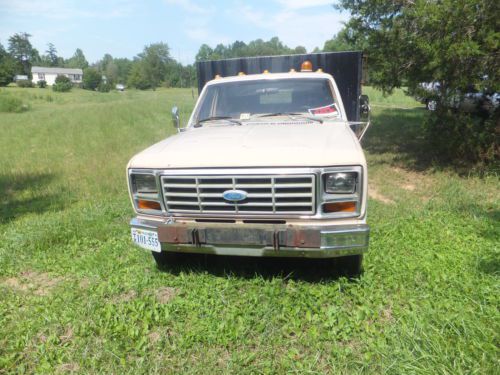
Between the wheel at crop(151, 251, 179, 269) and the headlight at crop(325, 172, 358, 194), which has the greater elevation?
the headlight at crop(325, 172, 358, 194)

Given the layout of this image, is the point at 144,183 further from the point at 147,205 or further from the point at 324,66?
the point at 324,66

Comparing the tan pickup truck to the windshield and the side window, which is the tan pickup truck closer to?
the windshield

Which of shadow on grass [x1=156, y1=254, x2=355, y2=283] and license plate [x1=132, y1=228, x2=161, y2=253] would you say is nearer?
license plate [x1=132, y1=228, x2=161, y2=253]

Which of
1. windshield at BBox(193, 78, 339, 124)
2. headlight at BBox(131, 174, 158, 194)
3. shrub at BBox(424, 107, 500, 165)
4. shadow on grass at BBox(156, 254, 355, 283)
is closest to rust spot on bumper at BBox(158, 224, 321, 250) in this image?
headlight at BBox(131, 174, 158, 194)

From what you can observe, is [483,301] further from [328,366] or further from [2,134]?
[2,134]

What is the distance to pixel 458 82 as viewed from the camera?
6441 mm

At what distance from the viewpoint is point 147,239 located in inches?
129

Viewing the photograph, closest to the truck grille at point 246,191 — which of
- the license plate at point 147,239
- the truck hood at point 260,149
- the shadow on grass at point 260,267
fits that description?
the truck hood at point 260,149

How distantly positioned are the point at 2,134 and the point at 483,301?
1818cm

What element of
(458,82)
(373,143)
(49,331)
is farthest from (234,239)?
(373,143)

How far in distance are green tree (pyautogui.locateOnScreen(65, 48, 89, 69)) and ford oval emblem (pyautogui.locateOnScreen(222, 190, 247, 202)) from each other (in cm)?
16383

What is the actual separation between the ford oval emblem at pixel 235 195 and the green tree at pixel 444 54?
15.7 feet

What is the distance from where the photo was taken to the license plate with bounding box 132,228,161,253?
322cm

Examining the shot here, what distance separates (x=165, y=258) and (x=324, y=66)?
5.87 m
